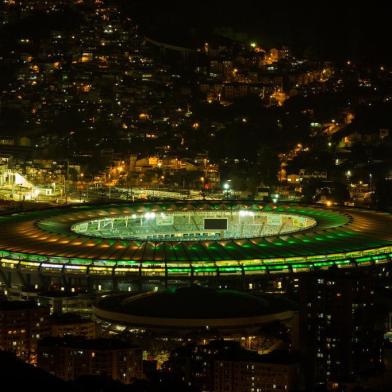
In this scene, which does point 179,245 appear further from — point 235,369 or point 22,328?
point 235,369

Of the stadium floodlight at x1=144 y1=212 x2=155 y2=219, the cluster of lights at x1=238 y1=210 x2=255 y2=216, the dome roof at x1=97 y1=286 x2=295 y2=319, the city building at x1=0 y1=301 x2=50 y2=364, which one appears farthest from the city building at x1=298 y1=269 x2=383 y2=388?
the stadium floodlight at x1=144 y1=212 x2=155 y2=219

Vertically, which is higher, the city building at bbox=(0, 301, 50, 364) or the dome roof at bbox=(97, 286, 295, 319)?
the dome roof at bbox=(97, 286, 295, 319)

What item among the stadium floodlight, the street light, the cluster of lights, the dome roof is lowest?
the street light

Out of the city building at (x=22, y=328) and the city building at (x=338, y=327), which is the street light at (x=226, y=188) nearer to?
the city building at (x=338, y=327)

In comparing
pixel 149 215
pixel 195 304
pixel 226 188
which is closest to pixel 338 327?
pixel 195 304

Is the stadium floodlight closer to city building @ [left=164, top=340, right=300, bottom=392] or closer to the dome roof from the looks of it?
the dome roof

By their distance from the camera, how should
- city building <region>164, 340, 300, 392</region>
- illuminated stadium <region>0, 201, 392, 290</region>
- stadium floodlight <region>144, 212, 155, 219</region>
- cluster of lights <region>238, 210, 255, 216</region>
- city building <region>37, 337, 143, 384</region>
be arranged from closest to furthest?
city building <region>164, 340, 300, 392</region>
city building <region>37, 337, 143, 384</region>
illuminated stadium <region>0, 201, 392, 290</region>
stadium floodlight <region>144, 212, 155, 219</region>
cluster of lights <region>238, 210, 255, 216</region>

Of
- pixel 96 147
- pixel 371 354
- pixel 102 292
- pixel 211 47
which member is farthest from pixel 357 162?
pixel 371 354

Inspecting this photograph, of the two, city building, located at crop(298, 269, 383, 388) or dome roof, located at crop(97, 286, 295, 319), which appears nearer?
city building, located at crop(298, 269, 383, 388)

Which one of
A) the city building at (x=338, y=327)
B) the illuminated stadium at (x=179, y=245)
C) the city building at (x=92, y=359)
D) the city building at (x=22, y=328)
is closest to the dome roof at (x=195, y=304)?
the city building at (x=338, y=327)

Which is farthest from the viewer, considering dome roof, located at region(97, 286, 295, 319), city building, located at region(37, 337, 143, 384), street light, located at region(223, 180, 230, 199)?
street light, located at region(223, 180, 230, 199)
